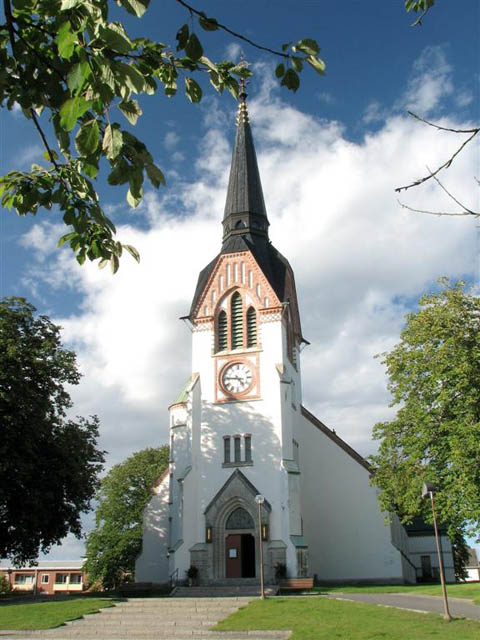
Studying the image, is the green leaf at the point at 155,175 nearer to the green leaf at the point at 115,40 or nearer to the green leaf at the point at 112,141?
the green leaf at the point at 112,141

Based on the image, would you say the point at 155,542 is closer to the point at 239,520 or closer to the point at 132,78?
the point at 239,520

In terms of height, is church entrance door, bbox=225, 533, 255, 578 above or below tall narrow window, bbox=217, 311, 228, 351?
below

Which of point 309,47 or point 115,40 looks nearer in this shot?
point 115,40

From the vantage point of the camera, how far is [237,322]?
37.2 metres

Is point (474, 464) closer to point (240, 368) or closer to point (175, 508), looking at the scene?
point (240, 368)

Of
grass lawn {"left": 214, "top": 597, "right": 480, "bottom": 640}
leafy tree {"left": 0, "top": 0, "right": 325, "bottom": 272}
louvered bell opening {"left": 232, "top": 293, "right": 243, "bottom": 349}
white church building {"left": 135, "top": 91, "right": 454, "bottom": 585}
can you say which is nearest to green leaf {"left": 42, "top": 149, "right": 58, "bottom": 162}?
leafy tree {"left": 0, "top": 0, "right": 325, "bottom": 272}

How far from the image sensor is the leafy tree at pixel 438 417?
911 inches

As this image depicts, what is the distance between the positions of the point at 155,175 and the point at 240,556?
1213 inches

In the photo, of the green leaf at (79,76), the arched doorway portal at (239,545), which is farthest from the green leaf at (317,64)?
the arched doorway portal at (239,545)

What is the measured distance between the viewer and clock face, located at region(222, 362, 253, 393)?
35.4 metres

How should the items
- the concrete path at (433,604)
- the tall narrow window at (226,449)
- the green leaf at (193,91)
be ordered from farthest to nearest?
the tall narrow window at (226,449)
the concrete path at (433,604)
the green leaf at (193,91)

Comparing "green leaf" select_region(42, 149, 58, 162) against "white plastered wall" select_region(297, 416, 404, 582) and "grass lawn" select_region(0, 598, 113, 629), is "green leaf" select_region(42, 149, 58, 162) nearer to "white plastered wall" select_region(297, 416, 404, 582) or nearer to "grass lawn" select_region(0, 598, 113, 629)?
"grass lawn" select_region(0, 598, 113, 629)

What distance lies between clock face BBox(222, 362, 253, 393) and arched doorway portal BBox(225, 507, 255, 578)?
675cm

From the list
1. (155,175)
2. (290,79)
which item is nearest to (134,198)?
(155,175)
